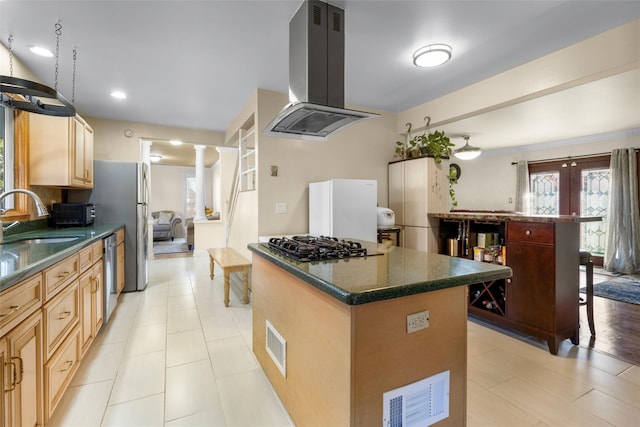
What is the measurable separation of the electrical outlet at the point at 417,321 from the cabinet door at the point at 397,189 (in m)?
2.82

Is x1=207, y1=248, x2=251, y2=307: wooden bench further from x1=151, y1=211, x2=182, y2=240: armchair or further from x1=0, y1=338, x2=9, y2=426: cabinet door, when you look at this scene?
x1=151, y1=211, x2=182, y2=240: armchair

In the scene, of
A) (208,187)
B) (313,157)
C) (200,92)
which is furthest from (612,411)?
(208,187)

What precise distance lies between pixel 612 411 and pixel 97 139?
6.31 m

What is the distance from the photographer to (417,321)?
3.86 feet

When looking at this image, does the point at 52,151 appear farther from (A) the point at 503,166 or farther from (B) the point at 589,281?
(A) the point at 503,166

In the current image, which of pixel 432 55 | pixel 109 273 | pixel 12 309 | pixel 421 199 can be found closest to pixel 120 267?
pixel 109 273

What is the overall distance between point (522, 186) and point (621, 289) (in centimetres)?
300

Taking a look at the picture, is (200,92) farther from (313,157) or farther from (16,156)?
(16,156)

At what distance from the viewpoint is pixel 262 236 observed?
11.2 ft

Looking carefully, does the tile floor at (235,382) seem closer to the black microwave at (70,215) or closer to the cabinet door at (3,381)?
the cabinet door at (3,381)

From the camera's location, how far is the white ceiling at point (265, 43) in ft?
6.73

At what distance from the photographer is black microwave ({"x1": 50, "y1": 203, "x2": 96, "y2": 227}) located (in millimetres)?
3158

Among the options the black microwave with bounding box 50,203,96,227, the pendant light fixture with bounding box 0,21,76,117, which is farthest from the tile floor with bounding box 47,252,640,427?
the pendant light fixture with bounding box 0,21,76,117

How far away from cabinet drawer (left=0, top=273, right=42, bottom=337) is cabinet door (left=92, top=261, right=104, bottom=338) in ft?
3.59
